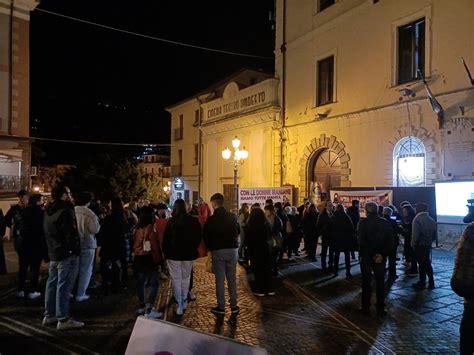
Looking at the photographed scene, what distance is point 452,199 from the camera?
12.6 meters

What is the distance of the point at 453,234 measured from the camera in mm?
14078

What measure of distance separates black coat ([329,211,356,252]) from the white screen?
4.28 metres

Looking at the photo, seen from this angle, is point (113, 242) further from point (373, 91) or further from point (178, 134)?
point (178, 134)

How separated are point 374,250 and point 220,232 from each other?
8.44ft

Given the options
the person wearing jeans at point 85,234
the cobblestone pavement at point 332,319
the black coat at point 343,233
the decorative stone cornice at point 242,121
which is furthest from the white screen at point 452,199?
the decorative stone cornice at point 242,121

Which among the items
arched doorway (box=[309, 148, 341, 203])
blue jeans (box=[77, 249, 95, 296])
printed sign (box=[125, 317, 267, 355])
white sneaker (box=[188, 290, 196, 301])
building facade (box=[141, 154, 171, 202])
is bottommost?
white sneaker (box=[188, 290, 196, 301])

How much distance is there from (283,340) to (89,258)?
3788 mm


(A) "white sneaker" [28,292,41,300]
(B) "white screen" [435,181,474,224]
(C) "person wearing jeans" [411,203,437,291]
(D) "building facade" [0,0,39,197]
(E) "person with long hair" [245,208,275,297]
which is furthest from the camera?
(D) "building facade" [0,0,39,197]

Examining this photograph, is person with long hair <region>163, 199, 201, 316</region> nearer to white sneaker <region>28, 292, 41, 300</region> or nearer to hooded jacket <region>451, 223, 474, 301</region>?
white sneaker <region>28, 292, 41, 300</region>

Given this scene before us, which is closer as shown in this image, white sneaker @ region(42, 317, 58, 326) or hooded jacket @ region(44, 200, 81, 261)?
→ hooded jacket @ region(44, 200, 81, 261)

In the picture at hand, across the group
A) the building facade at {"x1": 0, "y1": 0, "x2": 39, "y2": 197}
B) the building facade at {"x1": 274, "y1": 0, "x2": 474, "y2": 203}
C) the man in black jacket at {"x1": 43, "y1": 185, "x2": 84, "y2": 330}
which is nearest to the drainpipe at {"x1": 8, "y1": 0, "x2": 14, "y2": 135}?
the building facade at {"x1": 0, "y1": 0, "x2": 39, "y2": 197}

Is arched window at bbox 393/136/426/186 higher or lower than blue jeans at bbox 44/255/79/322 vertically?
higher

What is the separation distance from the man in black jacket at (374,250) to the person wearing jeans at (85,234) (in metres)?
4.54

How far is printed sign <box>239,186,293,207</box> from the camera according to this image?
1617cm
